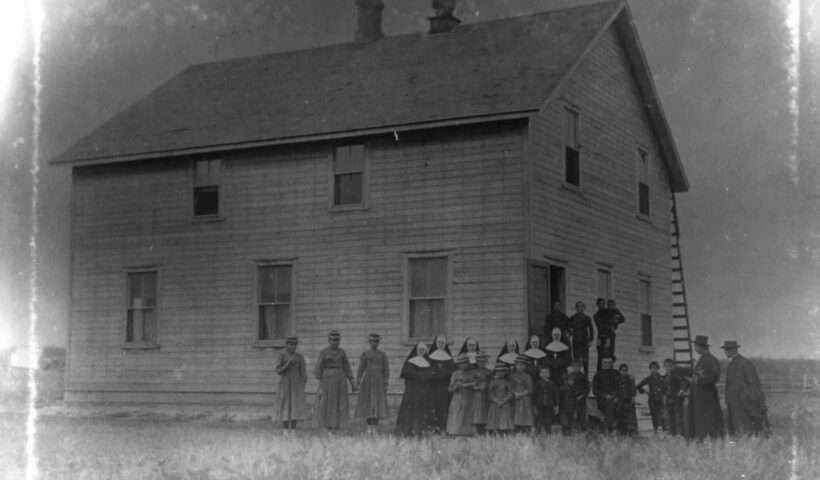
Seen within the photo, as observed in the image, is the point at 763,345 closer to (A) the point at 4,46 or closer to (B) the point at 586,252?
(B) the point at 586,252

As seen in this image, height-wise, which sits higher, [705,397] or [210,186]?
[210,186]

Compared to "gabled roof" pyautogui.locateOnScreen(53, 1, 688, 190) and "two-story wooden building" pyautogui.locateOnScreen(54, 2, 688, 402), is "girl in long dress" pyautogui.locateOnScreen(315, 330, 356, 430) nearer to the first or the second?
"two-story wooden building" pyautogui.locateOnScreen(54, 2, 688, 402)

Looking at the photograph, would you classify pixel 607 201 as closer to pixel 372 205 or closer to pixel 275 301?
pixel 372 205

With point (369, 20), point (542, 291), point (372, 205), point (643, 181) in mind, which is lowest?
point (542, 291)

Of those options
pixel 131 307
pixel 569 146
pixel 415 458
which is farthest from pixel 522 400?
pixel 131 307

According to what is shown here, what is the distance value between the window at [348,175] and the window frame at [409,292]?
5.80ft

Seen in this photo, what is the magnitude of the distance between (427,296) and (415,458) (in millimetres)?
7996

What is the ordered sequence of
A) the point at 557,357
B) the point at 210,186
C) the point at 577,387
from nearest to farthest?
the point at 577,387
the point at 557,357
the point at 210,186

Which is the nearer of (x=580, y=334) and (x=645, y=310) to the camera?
(x=580, y=334)

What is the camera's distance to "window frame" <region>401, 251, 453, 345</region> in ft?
65.1

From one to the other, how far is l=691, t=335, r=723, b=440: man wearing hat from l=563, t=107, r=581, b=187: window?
242 inches

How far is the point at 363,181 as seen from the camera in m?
21.2

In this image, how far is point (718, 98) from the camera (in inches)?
1265

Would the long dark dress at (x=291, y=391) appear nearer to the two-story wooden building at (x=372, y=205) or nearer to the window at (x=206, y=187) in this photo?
the two-story wooden building at (x=372, y=205)
